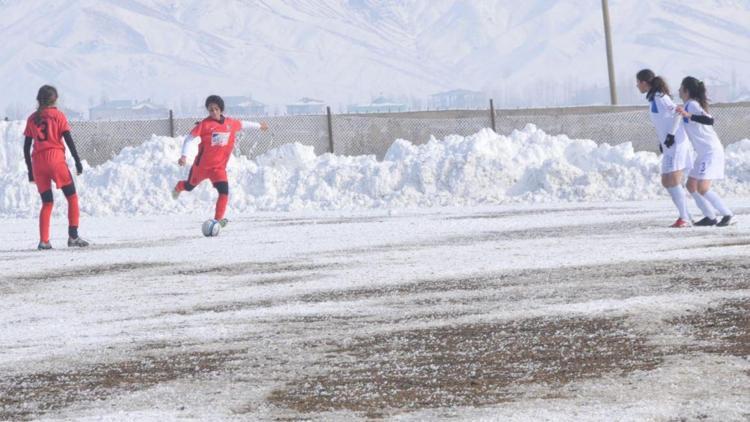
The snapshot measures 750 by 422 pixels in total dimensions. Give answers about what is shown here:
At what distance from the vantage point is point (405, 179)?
90.4 feet

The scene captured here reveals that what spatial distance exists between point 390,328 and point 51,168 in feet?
29.0

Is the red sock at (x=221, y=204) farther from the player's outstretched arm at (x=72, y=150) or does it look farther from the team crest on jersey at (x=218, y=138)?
the player's outstretched arm at (x=72, y=150)

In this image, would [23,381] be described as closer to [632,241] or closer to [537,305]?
[537,305]

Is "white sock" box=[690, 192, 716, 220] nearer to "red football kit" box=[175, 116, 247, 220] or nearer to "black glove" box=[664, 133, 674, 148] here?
"black glove" box=[664, 133, 674, 148]

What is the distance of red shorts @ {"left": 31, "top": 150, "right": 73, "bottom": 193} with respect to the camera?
680 inches

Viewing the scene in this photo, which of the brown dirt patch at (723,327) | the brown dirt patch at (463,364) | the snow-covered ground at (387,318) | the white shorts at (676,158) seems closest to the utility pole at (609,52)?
the snow-covered ground at (387,318)

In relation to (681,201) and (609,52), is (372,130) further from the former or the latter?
(681,201)

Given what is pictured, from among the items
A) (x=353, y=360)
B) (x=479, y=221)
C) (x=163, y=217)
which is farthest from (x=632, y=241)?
(x=163, y=217)

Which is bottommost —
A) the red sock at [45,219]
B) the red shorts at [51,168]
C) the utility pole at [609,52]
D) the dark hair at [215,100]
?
the red sock at [45,219]

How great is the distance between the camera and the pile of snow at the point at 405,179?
85.8 feet

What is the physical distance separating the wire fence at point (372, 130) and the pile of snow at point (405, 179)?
6294 millimetres

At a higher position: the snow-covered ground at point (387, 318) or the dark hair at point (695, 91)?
the dark hair at point (695, 91)

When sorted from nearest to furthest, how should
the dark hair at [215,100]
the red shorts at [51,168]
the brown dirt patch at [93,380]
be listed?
1. the brown dirt patch at [93,380]
2. the red shorts at [51,168]
3. the dark hair at [215,100]

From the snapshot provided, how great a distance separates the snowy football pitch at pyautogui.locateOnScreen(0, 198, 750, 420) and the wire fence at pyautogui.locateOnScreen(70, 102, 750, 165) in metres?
19.3
